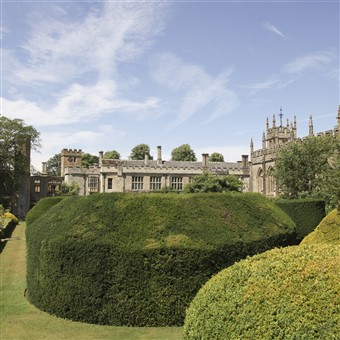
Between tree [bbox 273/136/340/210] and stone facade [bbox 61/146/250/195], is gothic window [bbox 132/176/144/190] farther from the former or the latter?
tree [bbox 273/136/340/210]

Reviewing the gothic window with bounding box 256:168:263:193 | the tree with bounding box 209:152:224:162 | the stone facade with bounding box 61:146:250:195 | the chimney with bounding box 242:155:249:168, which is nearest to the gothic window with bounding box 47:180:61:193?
the stone facade with bounding box 61:146:250:195

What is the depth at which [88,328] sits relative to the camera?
9594mm

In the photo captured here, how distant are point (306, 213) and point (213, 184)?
1638 cm

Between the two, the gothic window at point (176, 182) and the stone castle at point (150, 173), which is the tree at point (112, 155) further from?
the gothic window at point (176, 182)

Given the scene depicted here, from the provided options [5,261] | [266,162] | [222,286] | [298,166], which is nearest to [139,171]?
[266,162]

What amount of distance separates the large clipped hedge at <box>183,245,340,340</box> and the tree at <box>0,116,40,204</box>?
48886 mm

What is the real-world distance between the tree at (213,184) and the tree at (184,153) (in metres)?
39.1

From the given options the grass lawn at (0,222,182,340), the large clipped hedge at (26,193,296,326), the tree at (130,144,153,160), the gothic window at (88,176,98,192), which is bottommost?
the grass lawn at (0,222,182,340)

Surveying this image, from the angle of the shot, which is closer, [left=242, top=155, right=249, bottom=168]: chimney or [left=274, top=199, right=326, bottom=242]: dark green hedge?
[left=274, top=199, right=326, bottom=242]: dark green hedge

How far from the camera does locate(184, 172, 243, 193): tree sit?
4005 cm

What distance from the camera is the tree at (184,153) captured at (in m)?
81.3

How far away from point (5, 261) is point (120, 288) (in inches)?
425

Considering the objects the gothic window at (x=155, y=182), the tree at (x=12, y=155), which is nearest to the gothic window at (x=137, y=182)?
the gothic window at (x=155, y=182)

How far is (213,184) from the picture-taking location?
40125 mm
